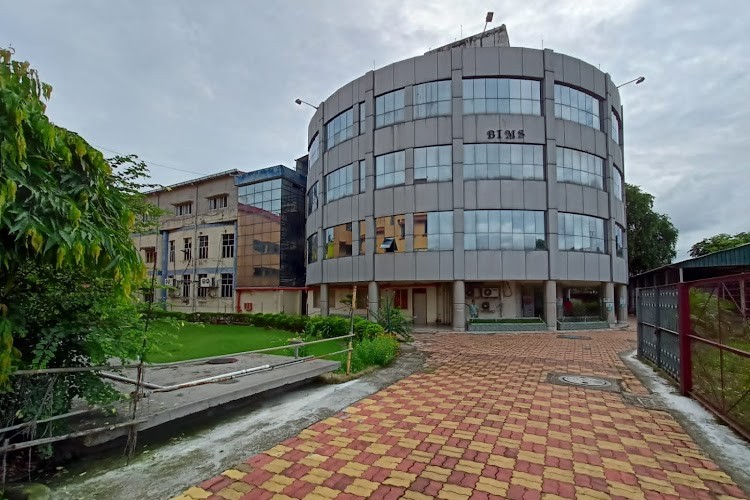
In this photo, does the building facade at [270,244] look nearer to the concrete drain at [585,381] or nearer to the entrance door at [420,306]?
the entrance door at [420,306]

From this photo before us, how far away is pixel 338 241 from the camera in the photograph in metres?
24.7

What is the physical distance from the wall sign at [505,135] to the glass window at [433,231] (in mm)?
4558

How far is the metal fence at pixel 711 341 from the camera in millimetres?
4996

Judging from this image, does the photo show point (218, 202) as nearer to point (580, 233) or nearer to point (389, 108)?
point (389, 108)

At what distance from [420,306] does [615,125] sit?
16.3 meters

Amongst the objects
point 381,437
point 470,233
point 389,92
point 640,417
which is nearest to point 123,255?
point 381,437

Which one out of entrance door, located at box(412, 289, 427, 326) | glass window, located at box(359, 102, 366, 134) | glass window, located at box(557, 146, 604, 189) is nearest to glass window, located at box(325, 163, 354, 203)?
glass window, located at box(359, 102, 366, 134)

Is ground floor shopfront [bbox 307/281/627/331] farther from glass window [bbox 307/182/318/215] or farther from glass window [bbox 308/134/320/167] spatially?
glass window [bbox 308/134/320/167]

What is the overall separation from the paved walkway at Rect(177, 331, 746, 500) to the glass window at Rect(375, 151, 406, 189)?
16.3m

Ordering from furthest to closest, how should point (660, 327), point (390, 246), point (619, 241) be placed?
point (619, 241)
point (390, 246)
point (660, 327)

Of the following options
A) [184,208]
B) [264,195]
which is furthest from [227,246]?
[184,208]

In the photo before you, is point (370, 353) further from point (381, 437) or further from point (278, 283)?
point (278, 283)

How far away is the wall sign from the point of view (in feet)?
68.2

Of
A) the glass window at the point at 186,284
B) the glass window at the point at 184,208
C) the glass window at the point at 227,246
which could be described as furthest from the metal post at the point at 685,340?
the glass window at the point at 184,208
